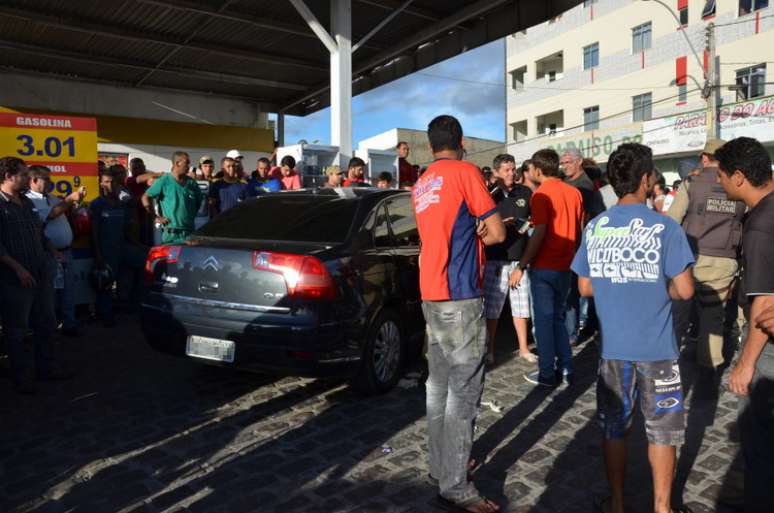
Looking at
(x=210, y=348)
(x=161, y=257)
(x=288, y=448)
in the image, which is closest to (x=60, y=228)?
(x=161, y=257)

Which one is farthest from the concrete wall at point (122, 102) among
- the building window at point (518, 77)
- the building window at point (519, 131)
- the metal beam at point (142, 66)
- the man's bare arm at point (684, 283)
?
the building window at point (518, 77)

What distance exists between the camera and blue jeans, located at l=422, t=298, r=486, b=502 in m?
2.97

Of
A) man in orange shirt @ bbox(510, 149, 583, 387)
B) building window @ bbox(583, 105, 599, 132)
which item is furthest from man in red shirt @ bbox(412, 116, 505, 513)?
building window @ bbox(583, 105, 599, 132)

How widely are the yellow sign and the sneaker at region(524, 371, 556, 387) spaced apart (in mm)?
6170

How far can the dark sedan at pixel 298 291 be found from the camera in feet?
13.4

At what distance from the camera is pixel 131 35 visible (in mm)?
12680

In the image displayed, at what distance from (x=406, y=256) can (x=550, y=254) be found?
3.77 feet

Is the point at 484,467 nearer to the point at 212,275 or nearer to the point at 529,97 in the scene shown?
the point at 212,275

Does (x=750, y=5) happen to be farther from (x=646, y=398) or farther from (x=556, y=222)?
(x=646, y=398)

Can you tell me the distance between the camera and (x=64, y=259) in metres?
6.67

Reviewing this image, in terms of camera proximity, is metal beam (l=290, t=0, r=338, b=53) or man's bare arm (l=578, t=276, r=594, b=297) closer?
man's bare arm (l=578, t=276, r=594, b=297)

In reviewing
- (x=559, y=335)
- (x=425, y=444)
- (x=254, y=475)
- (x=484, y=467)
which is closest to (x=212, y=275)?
(x=254, y=475)

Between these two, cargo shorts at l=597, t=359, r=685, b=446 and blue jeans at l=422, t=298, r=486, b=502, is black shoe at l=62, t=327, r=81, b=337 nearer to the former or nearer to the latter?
blue jeans at l=422, t=298, r=486, b=502

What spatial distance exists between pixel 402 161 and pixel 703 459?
815cm
